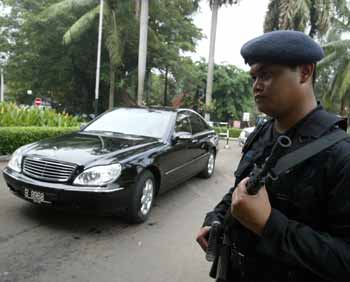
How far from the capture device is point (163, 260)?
3244 millimetres

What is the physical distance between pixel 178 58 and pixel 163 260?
20.8 metres

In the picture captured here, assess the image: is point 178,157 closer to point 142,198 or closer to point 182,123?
point 182,123

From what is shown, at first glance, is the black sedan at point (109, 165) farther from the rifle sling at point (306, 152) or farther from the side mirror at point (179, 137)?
the rifle sling at point (306, 152)

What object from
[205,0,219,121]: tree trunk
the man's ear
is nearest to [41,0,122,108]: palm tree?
[205,0,219,121]: tree trunk

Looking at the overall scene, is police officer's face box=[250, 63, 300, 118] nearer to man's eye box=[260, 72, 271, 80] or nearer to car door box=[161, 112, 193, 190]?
man's eye box=[260, 72, 271, 80]

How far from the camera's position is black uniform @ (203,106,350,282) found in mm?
1025

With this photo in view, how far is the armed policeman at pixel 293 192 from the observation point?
1027mm

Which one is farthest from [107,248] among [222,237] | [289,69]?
[289,69]

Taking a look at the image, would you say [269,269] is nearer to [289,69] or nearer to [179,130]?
[289,69]

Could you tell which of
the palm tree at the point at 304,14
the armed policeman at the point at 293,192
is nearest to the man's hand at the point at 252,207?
the armed policeman at the point at 293,192

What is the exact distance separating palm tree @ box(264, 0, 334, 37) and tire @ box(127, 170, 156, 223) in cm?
1607

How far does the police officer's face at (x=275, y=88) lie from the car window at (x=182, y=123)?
152 inches

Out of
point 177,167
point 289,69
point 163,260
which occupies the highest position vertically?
point 289,69

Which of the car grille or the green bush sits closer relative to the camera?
the car grille
